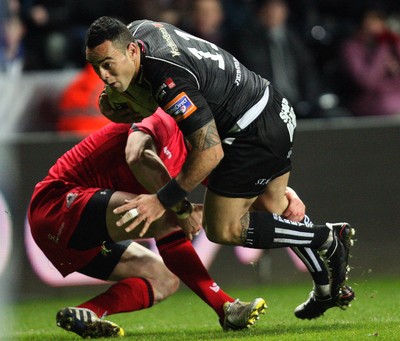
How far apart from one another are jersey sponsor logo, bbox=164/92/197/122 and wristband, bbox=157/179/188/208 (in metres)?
0.41

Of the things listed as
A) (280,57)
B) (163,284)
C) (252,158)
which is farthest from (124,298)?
(280,57)

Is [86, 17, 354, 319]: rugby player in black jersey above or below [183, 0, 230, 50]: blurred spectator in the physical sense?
above

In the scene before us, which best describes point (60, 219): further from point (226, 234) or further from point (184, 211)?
point (226, 234)

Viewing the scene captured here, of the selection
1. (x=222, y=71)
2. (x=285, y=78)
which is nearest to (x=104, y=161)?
(x=222, y=71)

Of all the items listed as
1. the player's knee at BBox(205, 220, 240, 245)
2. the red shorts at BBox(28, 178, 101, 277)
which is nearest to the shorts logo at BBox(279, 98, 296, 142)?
the player's knee at BBox(205, 220, 240, 245)

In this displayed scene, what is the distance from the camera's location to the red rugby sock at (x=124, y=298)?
6953 millimetres

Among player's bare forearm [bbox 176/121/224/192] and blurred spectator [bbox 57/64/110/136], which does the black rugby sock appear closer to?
player's bare forearm [bbox 176/121/224/192]

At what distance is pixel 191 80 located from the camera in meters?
6.21

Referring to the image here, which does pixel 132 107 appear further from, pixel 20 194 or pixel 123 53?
pixel 20 194

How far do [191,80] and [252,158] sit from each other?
0.73 m

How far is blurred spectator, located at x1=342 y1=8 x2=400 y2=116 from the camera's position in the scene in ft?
38.2

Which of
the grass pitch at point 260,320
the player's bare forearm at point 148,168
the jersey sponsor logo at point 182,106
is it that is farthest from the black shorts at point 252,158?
the grass pitch at point 260,320

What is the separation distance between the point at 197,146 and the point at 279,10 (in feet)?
18.8

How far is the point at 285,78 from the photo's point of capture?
1141 centimetres
